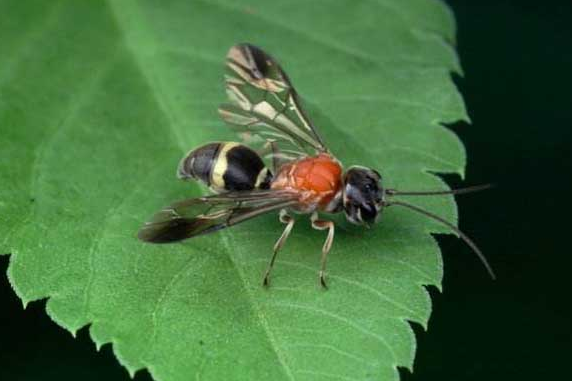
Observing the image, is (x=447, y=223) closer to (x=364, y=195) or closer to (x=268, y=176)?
(x=364, y=195)

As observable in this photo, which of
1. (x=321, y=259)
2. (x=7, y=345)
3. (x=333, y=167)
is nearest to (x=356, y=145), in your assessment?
(x=333, y=167)

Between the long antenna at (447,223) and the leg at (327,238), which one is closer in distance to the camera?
the leg at (327,238)

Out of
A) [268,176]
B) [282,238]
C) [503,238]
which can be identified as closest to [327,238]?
[282,238]

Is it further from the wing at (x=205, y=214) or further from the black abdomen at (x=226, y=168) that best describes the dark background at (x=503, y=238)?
the wing at (x=205, y=214)

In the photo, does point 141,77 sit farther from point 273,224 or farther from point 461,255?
point 461,255

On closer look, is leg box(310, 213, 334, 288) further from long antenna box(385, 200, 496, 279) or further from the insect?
long antenna box(385, 200, 496, 279)

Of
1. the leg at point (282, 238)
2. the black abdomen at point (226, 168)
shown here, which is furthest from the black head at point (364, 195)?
the black abdomen at point (226, 168)
